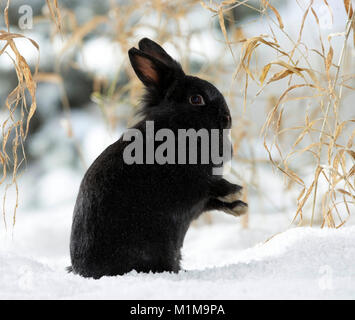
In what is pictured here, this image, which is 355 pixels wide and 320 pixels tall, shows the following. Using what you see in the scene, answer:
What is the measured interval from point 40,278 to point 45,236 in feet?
4.71

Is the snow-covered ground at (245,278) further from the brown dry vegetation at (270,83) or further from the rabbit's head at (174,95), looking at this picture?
the rabbit's head at (174,95)

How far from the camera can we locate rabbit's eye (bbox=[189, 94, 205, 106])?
1.25m

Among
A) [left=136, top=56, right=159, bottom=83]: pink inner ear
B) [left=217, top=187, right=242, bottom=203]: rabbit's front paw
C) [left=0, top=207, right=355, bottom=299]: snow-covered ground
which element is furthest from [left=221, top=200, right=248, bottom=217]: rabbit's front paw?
[left=136, top=56, right=159, bottom=83]: pink inner ear

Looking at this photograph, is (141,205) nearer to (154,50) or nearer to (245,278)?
(245,278)

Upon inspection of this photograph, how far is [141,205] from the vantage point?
1126 millimetres

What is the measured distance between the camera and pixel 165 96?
1.28 m

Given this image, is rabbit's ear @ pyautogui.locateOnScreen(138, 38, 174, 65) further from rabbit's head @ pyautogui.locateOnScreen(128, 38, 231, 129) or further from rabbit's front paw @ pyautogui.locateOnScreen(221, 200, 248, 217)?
rabbit's front paw @ pyautogui.locateOnScreen(221, 200, 248, 217)

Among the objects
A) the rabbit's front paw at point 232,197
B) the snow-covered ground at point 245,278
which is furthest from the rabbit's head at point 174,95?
the snow-covered ground at point 245,278

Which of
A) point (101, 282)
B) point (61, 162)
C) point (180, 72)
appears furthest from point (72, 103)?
point (101, 282)

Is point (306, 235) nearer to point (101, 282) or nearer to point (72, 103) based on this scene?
point (101, 282)

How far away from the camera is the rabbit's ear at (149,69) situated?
4.10 ft

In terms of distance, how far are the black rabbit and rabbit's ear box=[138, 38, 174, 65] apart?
7cm
